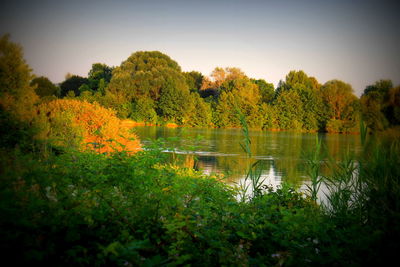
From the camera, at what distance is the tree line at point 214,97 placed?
160 feet

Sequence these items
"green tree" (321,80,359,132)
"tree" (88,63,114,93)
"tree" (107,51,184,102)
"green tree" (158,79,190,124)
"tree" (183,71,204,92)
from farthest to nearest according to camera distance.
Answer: "tree" (183,71,204,92), "tree" (88,63,114,93), "green tree" (158,79,190,124), "green tree" (321,80,359,132), "tree" (107,51,184,102)

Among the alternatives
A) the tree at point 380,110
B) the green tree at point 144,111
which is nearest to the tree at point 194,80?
the green tree at point 144,111

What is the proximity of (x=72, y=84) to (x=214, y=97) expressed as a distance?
1013 inches

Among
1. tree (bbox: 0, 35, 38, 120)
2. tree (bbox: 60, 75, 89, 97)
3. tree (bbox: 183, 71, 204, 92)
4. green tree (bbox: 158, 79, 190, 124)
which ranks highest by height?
tree (bbox: 183, 71, 204, 92)

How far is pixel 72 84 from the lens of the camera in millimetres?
57500

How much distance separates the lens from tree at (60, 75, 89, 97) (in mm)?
57031

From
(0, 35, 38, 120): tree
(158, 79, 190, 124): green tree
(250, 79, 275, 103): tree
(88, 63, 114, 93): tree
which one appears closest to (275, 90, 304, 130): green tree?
(250, 79, 275, 103): tree

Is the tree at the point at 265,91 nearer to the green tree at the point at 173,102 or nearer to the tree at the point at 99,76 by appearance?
the green tree at the point at 173,102

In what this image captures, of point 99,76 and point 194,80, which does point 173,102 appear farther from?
point 99,76

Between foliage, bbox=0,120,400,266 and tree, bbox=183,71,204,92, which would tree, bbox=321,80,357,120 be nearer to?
tree, bbox=183,71,204,92

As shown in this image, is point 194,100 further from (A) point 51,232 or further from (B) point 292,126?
(A) point 51,232

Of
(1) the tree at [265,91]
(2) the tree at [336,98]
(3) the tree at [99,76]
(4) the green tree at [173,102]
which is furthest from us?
(1) the tree at [265,91]

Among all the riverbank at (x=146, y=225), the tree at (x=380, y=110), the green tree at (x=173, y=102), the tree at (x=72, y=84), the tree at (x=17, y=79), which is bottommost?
the riverbank at (x=146, y=225)

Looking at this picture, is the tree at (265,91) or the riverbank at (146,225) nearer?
the riverbank at (146,225)
